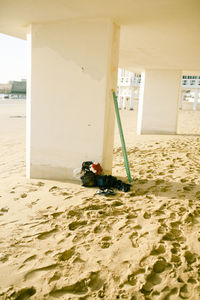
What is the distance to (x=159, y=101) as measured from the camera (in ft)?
39.4

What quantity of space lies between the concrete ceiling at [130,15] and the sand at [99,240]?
3.09 meters

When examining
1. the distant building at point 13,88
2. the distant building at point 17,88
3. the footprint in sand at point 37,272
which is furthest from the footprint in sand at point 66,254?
the distant building at point 17,88

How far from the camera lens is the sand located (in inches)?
97.5

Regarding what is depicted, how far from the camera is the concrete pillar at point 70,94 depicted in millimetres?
4914

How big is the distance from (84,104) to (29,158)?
1.72 metres

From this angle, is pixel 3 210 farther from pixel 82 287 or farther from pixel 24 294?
pixel 82 287

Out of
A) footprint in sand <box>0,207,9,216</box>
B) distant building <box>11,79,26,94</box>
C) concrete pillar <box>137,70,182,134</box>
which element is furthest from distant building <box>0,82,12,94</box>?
footprint in sand <box>0,207,9,216</box>

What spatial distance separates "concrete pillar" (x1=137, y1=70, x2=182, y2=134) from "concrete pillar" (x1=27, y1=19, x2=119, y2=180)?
713 centimetres

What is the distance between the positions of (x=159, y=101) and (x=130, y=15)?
801cm

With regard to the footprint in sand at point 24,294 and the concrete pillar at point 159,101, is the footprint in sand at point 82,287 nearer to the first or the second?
the footprint in sand at point 24,294

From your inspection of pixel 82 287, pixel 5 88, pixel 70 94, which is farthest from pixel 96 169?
pixel 5 88

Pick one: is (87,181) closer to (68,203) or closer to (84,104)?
(68,203)

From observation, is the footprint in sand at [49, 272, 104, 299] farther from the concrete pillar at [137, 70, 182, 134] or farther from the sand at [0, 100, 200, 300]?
the concrete pillar at [137, 70, 182, 134]

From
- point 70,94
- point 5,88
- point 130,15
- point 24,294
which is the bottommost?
point 24,294
